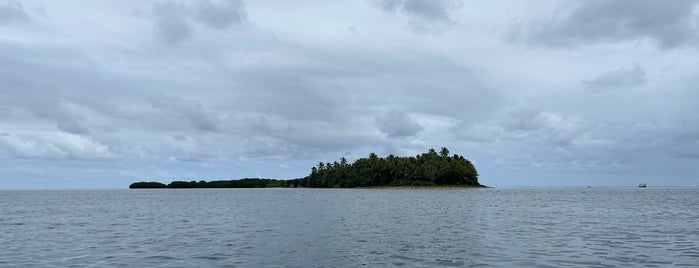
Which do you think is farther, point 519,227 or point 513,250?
point 519,227

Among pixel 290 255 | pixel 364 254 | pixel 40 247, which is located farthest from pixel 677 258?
pixel 40 247

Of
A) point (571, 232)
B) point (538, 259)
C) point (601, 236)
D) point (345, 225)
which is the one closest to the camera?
point (538, 259)

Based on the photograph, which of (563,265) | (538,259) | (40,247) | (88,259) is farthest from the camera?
(40,247)

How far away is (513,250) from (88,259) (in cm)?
2557

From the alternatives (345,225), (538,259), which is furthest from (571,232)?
(345,225)

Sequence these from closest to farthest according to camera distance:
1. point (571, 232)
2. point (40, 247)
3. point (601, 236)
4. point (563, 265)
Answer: point (563, 265)
point (40, 247)
point (601, 236)
point (571, 232)

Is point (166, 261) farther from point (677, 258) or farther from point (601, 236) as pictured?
point (601, 236)

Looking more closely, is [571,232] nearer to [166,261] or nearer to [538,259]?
[538,259]

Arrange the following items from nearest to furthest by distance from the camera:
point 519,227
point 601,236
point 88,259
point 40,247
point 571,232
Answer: point 88,259 → point 40,247 → point 601,236 → point 571,232 → point 519,227

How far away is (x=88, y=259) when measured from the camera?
33.0 m

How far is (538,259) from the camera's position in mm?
30812

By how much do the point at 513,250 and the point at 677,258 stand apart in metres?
8.81

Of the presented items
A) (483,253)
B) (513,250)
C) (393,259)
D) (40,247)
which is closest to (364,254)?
(393,259)

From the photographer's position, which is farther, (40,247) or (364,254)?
(40,247)
